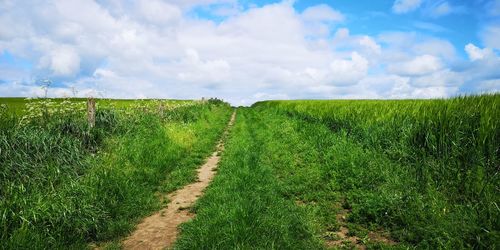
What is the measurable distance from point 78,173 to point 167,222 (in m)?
3.55

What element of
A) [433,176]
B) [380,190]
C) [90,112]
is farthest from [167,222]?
[90,112]

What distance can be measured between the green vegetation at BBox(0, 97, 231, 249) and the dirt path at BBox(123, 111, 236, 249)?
0.33 m

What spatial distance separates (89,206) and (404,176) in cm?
727

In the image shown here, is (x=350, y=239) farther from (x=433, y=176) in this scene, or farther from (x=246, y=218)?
(x=433, y=176)

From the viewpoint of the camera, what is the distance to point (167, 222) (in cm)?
809

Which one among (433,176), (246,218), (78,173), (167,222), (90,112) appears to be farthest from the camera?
(90,112)

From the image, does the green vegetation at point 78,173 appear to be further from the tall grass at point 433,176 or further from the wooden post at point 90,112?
the tall grass at point 433,176

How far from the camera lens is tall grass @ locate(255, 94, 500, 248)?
21.2ft

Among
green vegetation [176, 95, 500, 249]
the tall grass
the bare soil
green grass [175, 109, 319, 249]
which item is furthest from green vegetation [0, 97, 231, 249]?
the tall grass

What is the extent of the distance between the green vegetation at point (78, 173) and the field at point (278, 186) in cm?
4

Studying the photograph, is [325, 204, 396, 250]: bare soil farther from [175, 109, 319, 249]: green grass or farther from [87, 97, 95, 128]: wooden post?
[87, 97, 95, 128]: wooden post

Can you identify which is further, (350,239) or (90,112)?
(90,112)

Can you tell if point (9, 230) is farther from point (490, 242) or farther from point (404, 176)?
point (404, 176)

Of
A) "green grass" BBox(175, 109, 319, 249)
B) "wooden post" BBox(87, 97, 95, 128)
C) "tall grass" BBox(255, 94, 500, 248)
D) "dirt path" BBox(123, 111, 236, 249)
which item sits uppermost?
"wooden post" BBox(87, 97, 95, 128)
